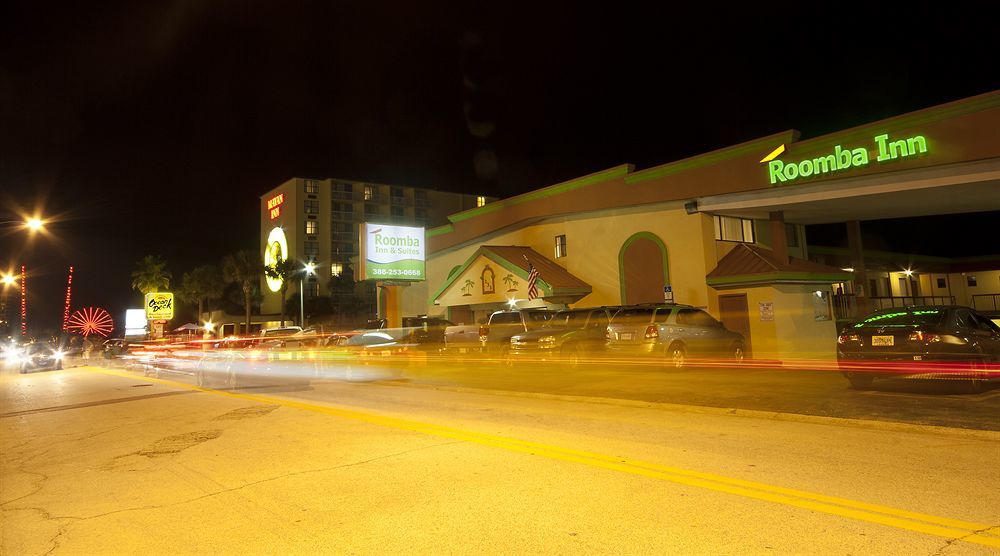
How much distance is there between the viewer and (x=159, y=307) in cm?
4428

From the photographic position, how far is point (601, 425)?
29.1 feet

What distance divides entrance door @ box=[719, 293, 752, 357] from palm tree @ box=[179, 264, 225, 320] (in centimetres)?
6562

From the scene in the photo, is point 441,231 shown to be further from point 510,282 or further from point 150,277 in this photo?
point 150,277

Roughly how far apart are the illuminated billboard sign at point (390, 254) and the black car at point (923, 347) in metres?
27.5

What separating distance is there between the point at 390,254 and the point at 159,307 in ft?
71.6

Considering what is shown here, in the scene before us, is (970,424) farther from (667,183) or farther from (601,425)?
(667,183)

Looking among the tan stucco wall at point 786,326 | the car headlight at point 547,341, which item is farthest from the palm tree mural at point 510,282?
the tan stucco wall at point 786,326

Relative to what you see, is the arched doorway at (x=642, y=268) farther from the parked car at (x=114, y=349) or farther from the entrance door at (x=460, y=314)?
the parked car at (x=114, y=349)

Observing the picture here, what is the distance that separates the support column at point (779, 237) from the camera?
21.6 meters

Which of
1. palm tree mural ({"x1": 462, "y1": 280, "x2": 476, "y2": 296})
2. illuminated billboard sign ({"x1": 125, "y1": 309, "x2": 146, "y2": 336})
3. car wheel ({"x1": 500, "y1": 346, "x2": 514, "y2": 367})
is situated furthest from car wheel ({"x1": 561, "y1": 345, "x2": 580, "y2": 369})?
illuminated billboard sign ({"x1": 125, "y1": 309, "x2": 146, "y2": 336})

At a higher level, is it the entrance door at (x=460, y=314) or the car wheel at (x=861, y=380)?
the entrance door at (x=460, y=314)

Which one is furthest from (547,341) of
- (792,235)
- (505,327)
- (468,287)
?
(792,235)

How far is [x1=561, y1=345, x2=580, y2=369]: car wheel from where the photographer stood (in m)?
17.8

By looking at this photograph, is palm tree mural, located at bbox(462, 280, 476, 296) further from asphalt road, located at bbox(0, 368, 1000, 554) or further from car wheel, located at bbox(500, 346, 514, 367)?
asphalt road, located at bbox(0, 368, 1000, 554)
